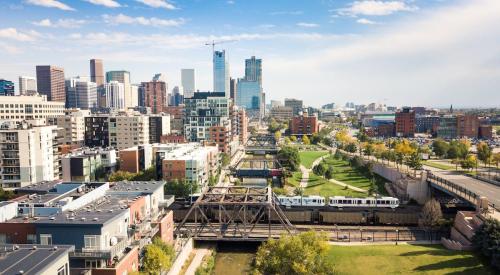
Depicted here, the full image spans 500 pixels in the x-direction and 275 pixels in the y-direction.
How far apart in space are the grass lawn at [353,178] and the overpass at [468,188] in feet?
41.2

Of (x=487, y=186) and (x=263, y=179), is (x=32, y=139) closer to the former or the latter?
(x=263, y=179)

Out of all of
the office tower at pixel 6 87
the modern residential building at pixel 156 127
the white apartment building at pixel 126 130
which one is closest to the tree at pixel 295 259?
the white apartment building at pixel 126 130

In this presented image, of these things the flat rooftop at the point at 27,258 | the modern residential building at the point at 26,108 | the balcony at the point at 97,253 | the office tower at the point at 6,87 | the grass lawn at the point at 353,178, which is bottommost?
the grass lawn at the point at 353,178

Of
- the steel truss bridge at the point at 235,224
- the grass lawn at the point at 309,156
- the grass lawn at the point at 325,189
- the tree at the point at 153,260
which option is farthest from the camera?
the grass lawn at the point at 309,156

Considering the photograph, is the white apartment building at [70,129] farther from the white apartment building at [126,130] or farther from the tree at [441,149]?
the tree at [441,149]

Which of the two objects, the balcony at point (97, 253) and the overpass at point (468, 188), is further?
the overpass at point (468, 188)

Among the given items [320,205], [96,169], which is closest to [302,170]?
[320,205]

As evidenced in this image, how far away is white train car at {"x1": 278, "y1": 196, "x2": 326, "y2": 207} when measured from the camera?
204 ft

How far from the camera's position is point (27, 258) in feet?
79.3

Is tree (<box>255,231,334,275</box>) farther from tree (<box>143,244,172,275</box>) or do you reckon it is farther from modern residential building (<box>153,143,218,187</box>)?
modern residential building (<box>153,143,218,187</box>)

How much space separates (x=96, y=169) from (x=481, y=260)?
64666mm

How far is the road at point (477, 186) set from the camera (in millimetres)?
55156

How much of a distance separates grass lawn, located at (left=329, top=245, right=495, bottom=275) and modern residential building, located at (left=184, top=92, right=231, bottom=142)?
76915 mm

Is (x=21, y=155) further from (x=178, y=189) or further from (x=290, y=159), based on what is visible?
(x=290, y=159)
